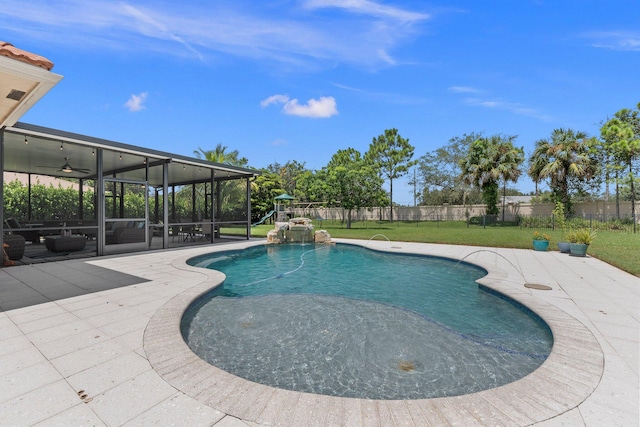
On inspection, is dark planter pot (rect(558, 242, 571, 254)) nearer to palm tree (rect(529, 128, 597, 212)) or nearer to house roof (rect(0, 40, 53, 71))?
house roof (rect(0, 40, 53, 71))

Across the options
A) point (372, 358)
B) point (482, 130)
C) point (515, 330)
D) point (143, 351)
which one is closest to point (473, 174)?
point (482, 130)

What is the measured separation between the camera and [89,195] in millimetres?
14672

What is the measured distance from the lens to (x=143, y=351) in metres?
2.62

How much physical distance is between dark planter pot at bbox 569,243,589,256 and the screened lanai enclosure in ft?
37.9

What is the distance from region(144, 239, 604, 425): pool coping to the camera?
1.76 metres

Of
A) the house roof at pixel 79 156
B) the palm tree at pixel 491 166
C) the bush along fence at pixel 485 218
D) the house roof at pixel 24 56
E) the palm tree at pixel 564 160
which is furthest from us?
the palm tree at pixel 491 166

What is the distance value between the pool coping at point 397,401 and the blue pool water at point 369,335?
516 millimetres

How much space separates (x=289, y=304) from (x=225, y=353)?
5.80 ft

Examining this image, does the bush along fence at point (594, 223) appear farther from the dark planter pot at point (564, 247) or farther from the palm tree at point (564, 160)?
the dark planter pot at point (564, 247)

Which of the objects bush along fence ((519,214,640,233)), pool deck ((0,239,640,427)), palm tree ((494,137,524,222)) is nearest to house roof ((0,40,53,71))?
pool deck ((0,239,640,427))

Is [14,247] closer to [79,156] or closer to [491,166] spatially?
[79,156]

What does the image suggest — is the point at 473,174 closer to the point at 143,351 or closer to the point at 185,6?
the point at 185,6

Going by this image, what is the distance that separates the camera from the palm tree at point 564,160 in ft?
65.0

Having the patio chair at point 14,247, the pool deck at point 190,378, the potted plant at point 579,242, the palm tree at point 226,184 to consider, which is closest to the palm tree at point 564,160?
the potted plant at point 579,242
